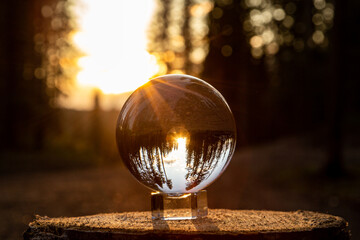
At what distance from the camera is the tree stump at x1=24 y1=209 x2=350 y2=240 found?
269 centimetres

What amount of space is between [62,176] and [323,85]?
23190 mm

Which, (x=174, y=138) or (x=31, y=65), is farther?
(x=31, y=65)

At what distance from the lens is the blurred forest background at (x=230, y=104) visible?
11.0 meters

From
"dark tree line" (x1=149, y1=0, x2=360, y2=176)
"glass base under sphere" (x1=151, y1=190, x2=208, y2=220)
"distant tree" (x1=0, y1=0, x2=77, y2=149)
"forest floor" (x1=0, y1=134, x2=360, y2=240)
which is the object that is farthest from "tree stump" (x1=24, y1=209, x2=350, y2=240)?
"distant tree" (x1=0, y1=0, x2=77, y2=149)

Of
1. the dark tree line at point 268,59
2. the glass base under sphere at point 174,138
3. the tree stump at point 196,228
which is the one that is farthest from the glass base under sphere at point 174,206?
the dark tree line at point 268,59

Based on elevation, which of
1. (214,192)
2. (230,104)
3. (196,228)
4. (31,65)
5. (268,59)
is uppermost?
(268,59)

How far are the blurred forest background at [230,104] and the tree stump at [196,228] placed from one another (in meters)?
4.49

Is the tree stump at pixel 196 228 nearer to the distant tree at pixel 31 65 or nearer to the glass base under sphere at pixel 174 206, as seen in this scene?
the glass base under sphere at pixel 174 206

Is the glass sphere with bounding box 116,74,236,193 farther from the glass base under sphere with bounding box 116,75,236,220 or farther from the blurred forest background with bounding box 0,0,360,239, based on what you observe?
the blurred forest background with bounding box 0,0,360,239

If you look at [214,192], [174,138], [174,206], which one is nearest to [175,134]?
[174,138]

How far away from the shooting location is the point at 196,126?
306 centimetres

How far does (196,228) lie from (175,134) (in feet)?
2.41

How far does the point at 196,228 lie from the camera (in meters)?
2.82

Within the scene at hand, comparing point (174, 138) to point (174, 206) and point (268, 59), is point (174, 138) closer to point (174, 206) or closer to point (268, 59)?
point (174, 206)
